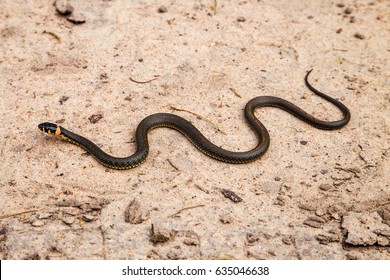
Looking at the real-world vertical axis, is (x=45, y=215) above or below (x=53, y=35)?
below

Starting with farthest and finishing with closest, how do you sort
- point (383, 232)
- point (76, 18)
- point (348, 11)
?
point (348, 11), point (76, 18), point (383, 232)

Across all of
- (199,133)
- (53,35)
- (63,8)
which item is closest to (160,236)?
(199,133)

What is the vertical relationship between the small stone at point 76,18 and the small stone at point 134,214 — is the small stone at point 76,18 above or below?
above

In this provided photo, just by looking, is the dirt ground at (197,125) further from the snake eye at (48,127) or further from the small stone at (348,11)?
the snake eye at (48,127)

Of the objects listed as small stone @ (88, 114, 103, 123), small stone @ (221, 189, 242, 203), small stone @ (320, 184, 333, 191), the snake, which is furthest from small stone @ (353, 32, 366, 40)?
small stone @ (88, 114, 103, 123)

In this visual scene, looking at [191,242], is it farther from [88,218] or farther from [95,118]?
[95,118]

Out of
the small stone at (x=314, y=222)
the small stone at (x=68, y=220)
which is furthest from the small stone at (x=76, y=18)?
the small stone at (x=314, y=222)

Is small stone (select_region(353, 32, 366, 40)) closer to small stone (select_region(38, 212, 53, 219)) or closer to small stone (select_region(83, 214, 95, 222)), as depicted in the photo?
small stone (select_region(83, 214, 95, 222))
